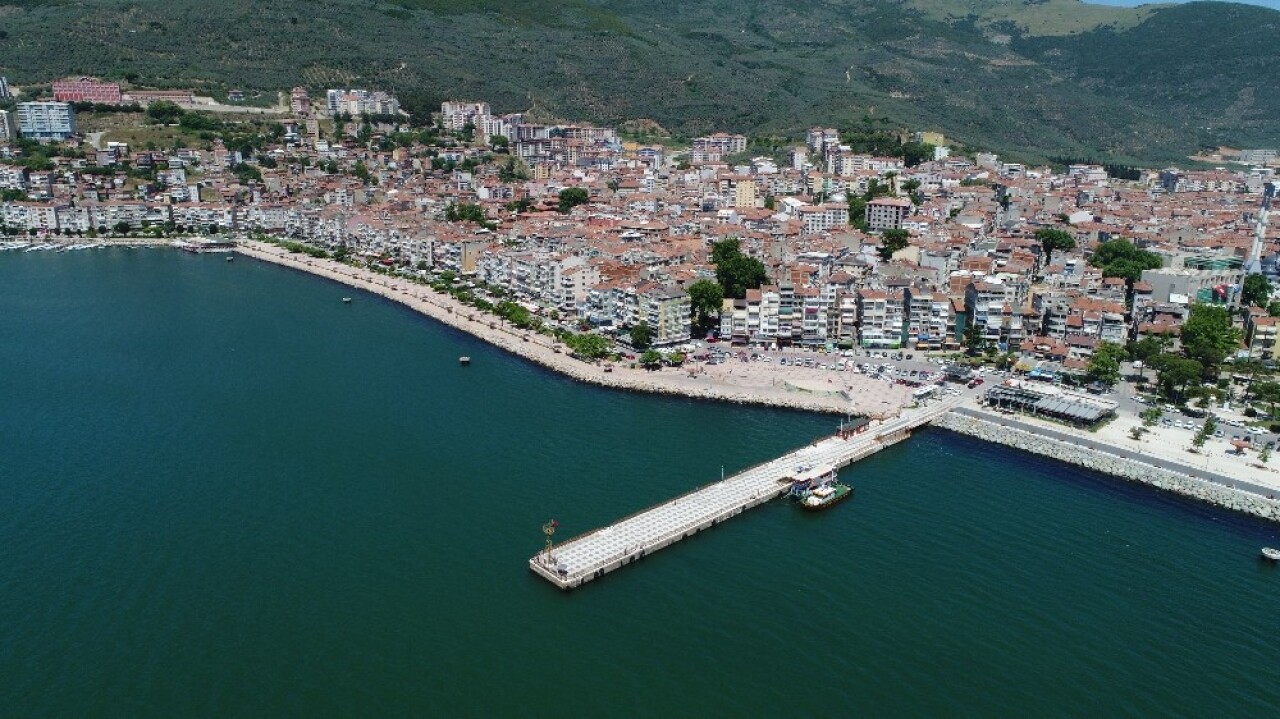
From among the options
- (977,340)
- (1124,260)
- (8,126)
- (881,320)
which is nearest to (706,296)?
(881,320)

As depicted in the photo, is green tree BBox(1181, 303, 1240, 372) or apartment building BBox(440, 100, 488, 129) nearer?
green tree BBox(1181, 303, 1240, 372)

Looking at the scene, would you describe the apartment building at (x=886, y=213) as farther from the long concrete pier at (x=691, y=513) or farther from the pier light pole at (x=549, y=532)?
the pier light pole at (x=549, y=532)

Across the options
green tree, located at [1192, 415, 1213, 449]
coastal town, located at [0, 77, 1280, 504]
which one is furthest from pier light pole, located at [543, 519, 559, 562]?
green tree, located at [1192, 415, 1213, 449]

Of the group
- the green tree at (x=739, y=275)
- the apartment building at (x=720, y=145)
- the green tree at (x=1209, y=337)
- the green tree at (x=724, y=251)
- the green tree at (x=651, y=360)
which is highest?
the apartment building at (x=720, y=145)

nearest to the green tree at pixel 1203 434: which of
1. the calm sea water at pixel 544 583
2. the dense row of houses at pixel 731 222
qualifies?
the calm sea water at pixel 544 583

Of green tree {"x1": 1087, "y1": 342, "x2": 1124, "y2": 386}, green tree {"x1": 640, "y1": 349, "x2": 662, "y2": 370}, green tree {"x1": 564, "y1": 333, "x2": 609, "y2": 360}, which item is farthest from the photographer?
green tree {"x1": 564, "y1": 333, "x2": 609, "y2": 360}

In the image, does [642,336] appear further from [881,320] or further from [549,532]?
[549,532]

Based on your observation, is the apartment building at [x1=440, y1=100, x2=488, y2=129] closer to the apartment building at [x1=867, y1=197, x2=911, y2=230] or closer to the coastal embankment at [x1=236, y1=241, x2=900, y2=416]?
the coastal embankment at [x1=236, y1=241, x2=900, y2=416]
